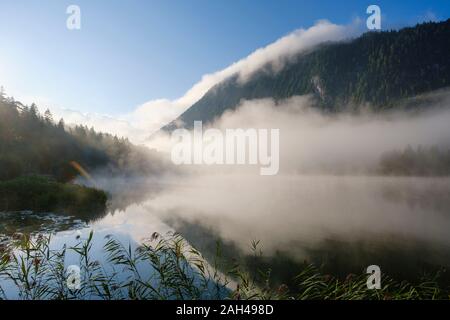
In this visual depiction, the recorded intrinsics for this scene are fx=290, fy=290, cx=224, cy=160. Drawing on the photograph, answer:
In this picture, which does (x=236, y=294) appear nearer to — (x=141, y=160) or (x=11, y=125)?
(x=11, y=125)

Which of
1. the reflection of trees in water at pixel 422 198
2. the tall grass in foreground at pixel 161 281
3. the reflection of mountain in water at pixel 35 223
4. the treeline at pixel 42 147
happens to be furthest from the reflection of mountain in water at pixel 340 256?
the treeline at pixel 42 147

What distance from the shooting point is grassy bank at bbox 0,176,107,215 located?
35.5 meters

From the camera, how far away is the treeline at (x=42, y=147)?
218 feet


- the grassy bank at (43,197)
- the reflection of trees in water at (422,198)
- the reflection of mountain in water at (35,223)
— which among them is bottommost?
the reflection of trees in water at (422,198)

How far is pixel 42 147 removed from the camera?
8344 cm

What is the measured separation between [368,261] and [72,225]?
90.9 feet

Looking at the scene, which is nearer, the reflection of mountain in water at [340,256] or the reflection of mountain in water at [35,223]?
the reflection of mountain in water at [340,256]

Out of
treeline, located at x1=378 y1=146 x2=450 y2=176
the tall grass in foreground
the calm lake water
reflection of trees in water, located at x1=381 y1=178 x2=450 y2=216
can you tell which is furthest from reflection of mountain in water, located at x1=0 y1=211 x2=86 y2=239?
treeline, located at x1=378 y1=146 x2=450 y2=176

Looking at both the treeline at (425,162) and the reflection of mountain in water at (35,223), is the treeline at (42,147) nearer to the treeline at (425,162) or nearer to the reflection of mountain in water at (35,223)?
the reflection of mountain in water at (35,223)

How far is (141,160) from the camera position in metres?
190

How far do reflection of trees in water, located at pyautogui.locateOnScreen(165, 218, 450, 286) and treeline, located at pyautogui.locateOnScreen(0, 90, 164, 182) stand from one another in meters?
47.7

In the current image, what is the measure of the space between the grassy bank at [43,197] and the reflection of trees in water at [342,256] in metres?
15.9

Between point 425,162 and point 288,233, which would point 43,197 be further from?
point 425,162

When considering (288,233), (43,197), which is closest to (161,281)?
(288,233)
